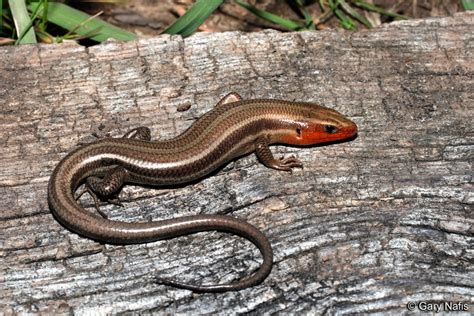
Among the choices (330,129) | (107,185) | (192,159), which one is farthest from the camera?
(330,129)

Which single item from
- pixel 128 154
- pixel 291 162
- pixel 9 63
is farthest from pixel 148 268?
pixel 9 63

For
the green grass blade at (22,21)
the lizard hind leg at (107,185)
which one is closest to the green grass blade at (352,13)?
the green grass blade at (22,21)

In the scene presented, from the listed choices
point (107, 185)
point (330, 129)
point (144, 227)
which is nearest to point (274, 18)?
point (330, 129)

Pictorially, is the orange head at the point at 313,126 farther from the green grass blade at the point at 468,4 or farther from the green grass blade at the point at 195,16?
the green grass blade at the point at 468,4

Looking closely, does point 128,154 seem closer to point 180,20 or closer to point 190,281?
point 190,281

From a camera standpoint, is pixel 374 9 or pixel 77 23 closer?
pixel 77 23

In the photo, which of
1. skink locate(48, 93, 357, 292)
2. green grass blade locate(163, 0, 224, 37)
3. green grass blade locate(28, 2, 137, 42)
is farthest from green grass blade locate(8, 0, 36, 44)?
skink locate(48, 93, 357, 292)

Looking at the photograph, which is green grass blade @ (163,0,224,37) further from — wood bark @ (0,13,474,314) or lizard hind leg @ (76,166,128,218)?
lizard hind leg @ (76,166,128,218)

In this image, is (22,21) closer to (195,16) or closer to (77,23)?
(77,23)
